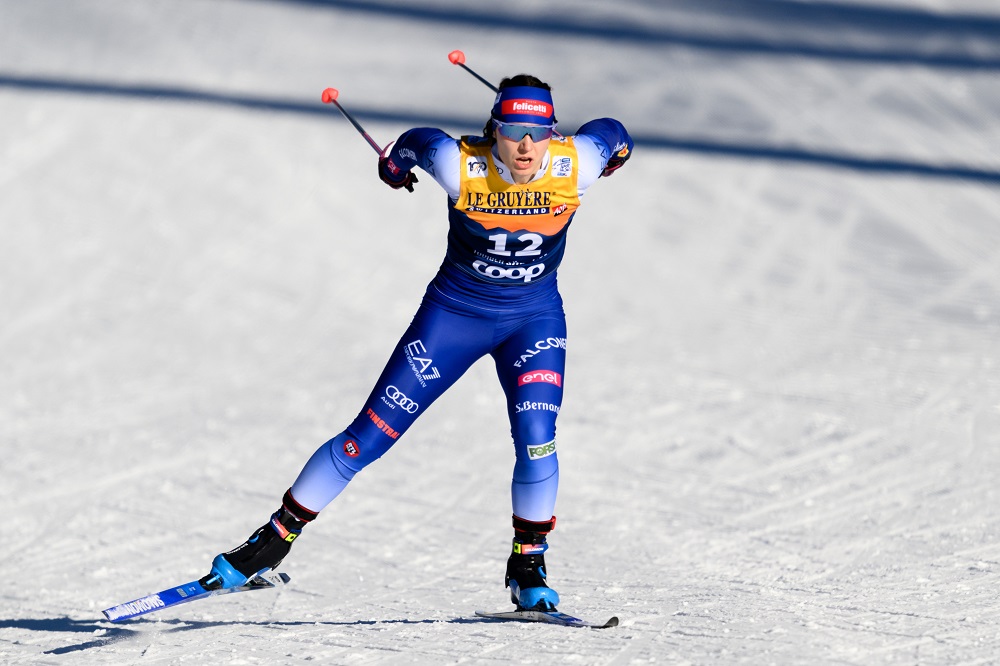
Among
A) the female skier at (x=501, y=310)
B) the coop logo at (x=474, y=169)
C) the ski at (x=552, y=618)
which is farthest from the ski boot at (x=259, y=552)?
the coop logo at (x=474, y=169)

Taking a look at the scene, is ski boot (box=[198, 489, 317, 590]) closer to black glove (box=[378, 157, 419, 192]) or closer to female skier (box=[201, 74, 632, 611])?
female skier (box=[201, 74, 632, 611])

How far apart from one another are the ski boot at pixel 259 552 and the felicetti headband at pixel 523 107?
178 cm

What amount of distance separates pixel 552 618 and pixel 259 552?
1.22m

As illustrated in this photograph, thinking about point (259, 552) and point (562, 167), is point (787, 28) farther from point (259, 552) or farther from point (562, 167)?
point (259, 552)

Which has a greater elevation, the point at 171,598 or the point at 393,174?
the point at 393,174

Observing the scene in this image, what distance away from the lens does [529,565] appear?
5543mm

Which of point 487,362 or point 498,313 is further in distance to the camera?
point 487,362

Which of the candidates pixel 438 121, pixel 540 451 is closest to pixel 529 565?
pixel 540 451

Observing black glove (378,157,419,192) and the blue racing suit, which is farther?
black glove (378,157,419,192)

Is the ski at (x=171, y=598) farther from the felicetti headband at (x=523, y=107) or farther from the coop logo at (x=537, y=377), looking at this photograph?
the felicetti headband at (x=523, y=107)

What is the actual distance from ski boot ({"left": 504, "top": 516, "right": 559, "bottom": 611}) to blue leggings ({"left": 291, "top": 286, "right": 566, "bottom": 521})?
13 centimetres

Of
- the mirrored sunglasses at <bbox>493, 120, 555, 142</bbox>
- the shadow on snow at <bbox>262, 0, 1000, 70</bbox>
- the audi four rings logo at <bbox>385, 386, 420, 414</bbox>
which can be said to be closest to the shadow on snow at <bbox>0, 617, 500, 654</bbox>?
the audi four rings logo at <bbox>385, 386, 420, 414</bbox>

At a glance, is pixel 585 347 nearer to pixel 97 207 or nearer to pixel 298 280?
→ pixel 298 280

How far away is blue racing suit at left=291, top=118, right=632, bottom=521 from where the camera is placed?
16.8 feet
